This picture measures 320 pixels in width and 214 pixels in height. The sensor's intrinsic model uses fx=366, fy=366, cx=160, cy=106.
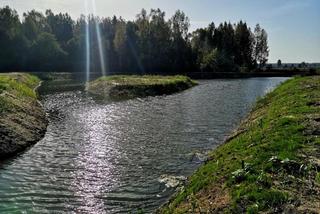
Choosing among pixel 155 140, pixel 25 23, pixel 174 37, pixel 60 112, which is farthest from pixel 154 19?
pixel 155 140

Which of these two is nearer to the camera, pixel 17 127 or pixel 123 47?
pixel 17 127

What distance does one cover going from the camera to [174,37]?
16512 centimetres

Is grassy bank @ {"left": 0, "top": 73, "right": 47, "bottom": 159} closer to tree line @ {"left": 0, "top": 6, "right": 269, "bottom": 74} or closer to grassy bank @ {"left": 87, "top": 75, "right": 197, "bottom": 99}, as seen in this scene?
grassy bank @ {"left": 87, "top": 75, "right": 197, "bottom": 99}

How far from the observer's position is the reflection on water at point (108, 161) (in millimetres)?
16172

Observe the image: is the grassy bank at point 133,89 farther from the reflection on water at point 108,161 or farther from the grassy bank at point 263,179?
the grassy bank at point 263,179

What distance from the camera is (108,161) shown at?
73.5 ft

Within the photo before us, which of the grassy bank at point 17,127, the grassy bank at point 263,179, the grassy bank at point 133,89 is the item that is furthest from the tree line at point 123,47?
the grassy bank at point 263,179

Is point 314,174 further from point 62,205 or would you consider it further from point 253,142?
point 62,205

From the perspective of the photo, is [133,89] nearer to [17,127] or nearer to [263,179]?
[17,127]

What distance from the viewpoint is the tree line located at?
14450cm

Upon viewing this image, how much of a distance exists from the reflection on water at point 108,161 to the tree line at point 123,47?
112485 millimetres

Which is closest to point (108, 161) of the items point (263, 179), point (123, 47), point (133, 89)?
point (263, 179)

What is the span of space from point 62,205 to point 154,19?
15743 cm

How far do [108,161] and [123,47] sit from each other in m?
137
